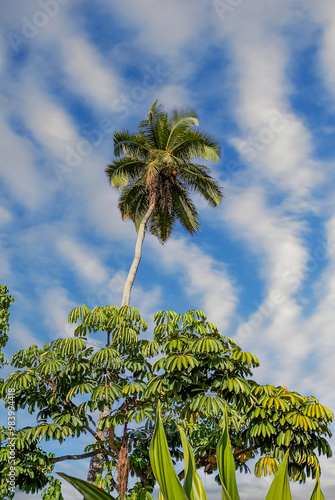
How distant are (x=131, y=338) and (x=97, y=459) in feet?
8.77

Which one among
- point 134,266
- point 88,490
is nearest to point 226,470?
point 88,490

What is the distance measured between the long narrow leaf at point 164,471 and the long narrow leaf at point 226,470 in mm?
151

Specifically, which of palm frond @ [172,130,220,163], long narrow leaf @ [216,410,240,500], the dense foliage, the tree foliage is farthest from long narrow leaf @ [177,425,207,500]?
palm frond @ [172,130,220,163]

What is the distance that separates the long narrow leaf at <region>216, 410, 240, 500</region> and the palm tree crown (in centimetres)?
1171

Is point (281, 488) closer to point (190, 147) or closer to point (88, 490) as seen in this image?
point (88, 490)

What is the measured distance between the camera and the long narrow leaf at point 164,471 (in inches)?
48.8

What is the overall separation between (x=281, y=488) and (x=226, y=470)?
24 cm

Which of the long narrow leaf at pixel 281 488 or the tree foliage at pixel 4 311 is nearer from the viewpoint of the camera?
the long narrow leaf at pixel 281 488

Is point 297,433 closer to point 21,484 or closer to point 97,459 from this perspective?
point 97,459

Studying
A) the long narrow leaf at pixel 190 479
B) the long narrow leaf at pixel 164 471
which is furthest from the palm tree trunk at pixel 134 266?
the long narrow leaf at pixel 164 471

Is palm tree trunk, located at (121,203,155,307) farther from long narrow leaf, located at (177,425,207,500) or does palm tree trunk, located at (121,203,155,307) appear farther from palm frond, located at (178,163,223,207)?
long narrow leaf, located at (177,425,207,500)

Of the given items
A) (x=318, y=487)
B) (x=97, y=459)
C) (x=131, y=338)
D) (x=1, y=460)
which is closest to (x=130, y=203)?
(x=131, y=338)

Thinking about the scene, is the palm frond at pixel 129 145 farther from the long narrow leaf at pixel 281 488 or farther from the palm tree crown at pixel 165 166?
the long narrow leaf at pixel 281 488

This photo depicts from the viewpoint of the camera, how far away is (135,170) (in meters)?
13.9
